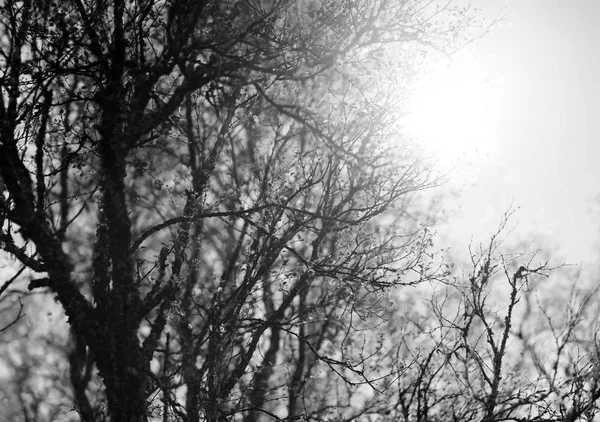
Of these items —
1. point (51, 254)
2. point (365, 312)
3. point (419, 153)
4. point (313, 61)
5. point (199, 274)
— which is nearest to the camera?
point (51, 254)

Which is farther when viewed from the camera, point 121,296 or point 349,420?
point 349,420

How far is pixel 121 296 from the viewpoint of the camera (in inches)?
227

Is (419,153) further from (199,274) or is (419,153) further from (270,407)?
(270,407)

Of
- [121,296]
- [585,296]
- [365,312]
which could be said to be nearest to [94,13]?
[121,296]

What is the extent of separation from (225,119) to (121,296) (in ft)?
12.5

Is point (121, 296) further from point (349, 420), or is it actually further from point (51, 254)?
point (349, 420)

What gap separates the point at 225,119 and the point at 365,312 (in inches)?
152

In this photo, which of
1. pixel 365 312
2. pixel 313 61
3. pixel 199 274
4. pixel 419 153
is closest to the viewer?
pixel 313 61

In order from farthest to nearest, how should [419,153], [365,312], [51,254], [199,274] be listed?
[199,274], [419,153], [365,312], [51,254]

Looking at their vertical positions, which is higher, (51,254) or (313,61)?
(313,61)

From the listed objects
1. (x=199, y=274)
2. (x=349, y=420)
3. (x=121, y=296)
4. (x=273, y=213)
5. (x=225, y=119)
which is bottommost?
(x=349, y=420)

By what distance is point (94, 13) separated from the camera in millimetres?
5812

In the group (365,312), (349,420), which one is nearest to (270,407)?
(349,420)

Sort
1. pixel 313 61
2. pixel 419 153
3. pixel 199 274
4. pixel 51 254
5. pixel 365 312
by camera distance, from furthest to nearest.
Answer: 1. pixel 199 274
2. pixel 419 153
3. pixel 365 312
4. pixel 313 61
5. pixel 51 254
